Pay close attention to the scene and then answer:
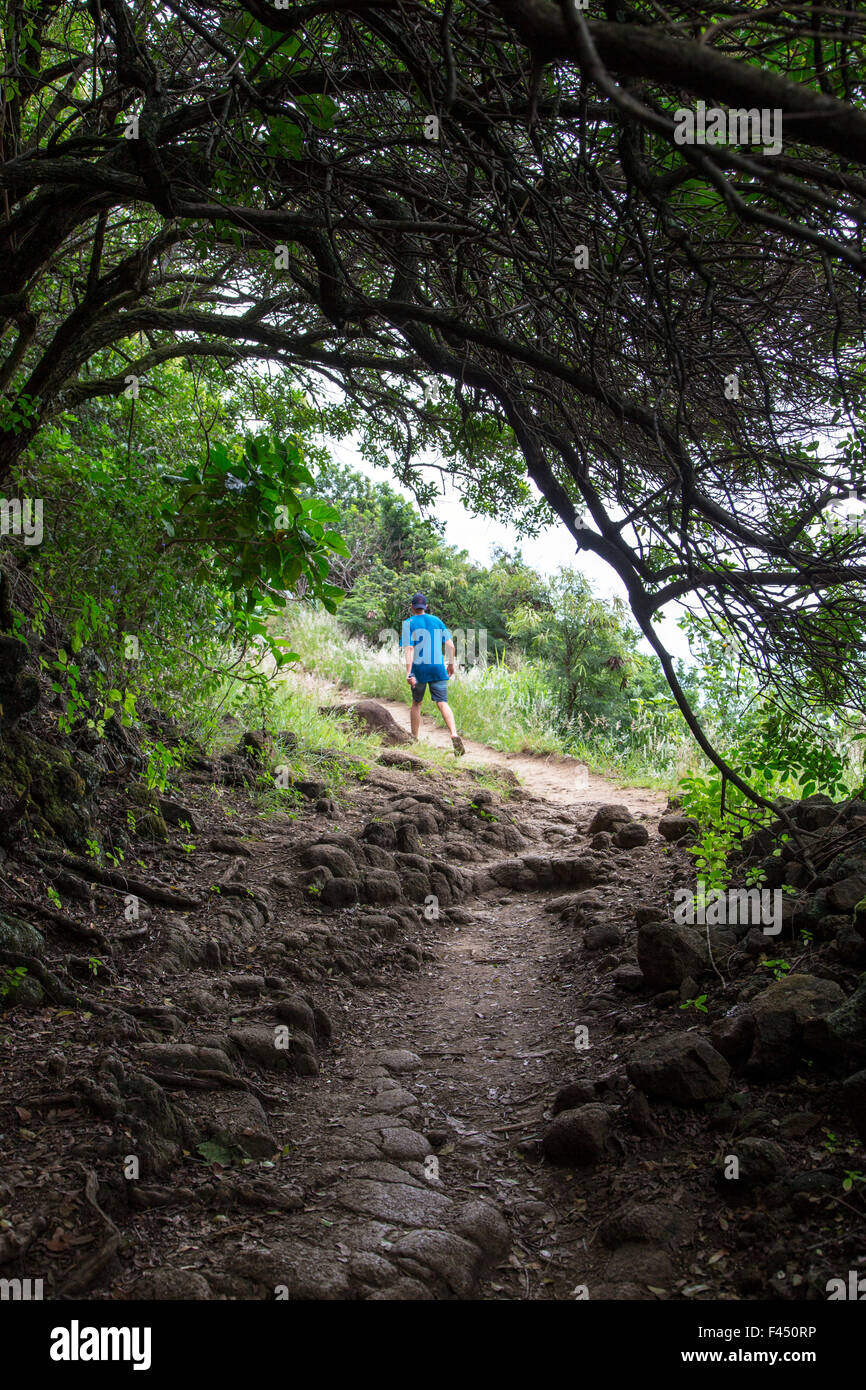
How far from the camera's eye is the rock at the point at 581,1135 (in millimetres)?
3010

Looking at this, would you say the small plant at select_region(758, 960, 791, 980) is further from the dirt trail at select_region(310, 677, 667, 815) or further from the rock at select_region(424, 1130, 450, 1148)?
the dirt trail at select_region(310, 677, 667, 815)

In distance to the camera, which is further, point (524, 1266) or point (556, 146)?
point (556, 146)

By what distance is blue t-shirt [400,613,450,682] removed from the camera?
1070cm

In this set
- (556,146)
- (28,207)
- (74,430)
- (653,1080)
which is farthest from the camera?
(74,430)

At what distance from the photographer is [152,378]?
6637mm

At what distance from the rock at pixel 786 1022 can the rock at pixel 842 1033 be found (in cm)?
4

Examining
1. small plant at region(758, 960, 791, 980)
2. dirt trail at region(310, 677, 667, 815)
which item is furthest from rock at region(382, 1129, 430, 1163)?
dirt trail at region(310, 677, 667, 815)

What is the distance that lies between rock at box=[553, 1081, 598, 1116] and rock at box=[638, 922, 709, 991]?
81 centimetres

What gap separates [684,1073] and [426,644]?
313 inches

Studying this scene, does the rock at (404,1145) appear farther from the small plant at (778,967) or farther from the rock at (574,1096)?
the small plant at (778,967)
